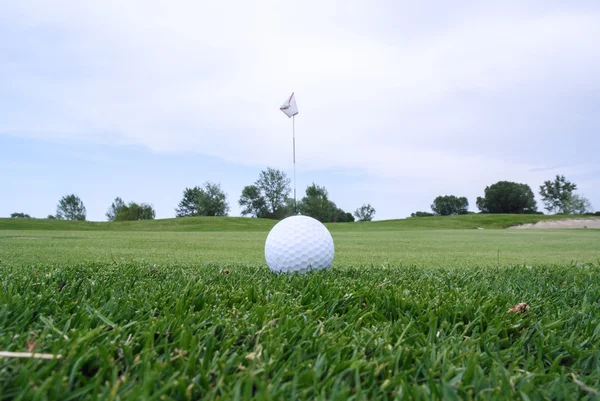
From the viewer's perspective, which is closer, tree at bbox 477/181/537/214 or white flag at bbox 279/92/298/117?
white flag at bbox 279/92/298/117

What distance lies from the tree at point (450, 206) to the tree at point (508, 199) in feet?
12.3

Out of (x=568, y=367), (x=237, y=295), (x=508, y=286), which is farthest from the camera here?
(x=508, y=286)

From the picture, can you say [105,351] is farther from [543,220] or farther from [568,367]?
[543,220]

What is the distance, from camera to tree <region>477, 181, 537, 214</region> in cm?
6556

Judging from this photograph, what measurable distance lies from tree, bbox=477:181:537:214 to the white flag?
215 ft

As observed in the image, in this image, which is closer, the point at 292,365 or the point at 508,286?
the point at 292,365

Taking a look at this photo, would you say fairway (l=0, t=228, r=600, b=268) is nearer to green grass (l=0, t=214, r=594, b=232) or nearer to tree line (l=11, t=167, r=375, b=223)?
green grass (l=0, t=214, r=594, b=232)

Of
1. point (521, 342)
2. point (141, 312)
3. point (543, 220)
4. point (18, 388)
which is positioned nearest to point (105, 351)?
point (18, 388)

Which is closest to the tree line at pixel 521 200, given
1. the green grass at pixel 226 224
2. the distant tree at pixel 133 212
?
the green grass at pixel 226 224

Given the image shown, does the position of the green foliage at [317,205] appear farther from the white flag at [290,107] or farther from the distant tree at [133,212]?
the white flag at [290,107]

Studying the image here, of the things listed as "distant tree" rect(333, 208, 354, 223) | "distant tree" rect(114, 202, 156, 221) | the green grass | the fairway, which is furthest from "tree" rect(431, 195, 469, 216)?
the fairway

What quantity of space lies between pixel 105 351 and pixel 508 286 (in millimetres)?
2496

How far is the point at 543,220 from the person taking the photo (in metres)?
39.8

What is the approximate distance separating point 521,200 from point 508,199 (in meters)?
1.78
